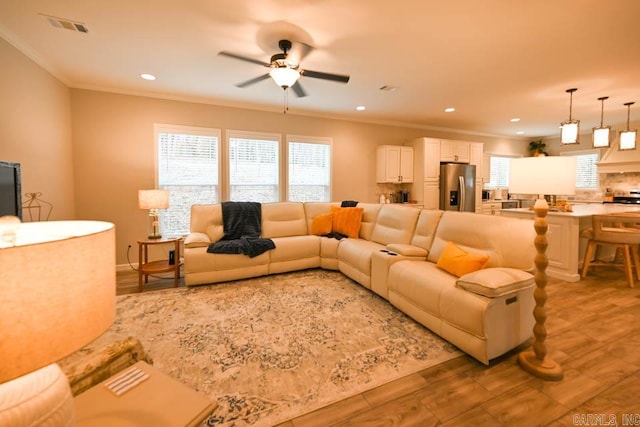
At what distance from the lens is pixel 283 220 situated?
4383 millimetres

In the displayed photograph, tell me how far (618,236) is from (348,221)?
3.37 meters

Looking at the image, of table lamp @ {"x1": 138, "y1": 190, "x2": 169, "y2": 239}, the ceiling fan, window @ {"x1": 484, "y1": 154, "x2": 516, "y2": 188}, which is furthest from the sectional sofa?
window @ {"x1": 484, "y1": 154, "x2": 516, "y2": 188}

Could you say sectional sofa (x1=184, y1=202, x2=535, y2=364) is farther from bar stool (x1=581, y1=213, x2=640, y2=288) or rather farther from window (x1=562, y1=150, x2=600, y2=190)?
window (x1=562, y1=150, x2=600, y2=190)

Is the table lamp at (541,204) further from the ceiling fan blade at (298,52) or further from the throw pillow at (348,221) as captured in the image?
the ceiling fan blade at (298,52)

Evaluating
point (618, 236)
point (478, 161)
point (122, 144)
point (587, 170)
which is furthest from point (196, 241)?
point (587, 170)

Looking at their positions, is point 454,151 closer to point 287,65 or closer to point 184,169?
point 287,65

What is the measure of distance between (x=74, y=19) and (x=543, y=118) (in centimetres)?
752

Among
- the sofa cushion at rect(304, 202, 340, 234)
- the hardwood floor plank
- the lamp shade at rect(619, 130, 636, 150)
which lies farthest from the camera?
the sofa cushion at rect(304, 202, 340, 234)

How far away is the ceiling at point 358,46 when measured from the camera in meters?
2.21

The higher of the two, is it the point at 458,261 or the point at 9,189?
the point at 9,189

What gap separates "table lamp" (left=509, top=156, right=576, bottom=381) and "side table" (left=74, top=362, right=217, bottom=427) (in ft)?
6.83

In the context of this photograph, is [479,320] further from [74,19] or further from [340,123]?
[340,123]

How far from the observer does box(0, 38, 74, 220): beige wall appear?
101 inches

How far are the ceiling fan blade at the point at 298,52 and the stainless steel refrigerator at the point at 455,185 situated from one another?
13.9ft
